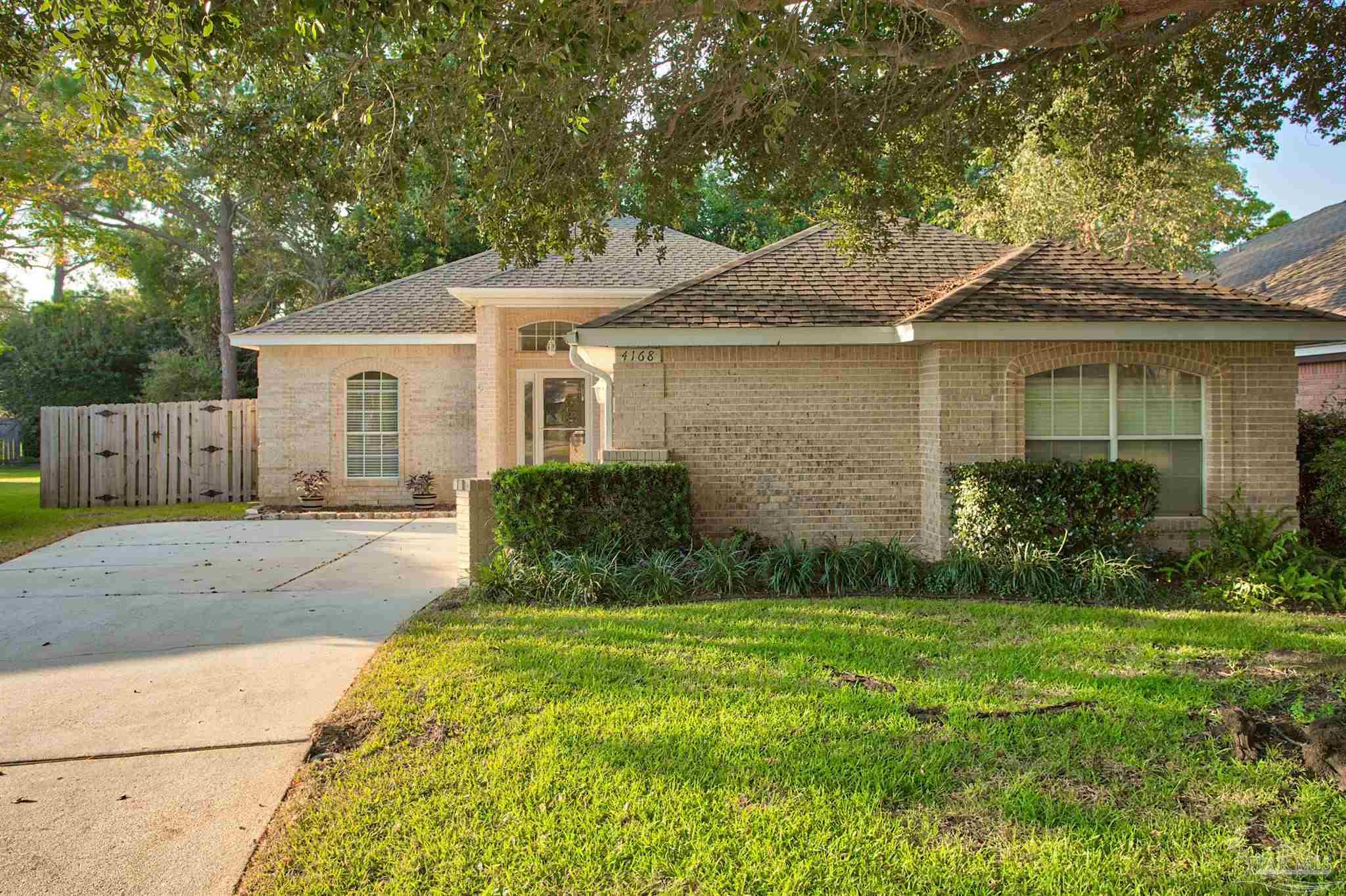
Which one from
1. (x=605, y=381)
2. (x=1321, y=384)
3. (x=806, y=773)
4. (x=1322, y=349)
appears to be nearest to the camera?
(x=806, y=773)

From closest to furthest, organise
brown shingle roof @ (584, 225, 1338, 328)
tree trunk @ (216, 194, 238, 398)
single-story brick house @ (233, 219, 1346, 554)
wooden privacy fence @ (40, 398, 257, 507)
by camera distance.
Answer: brown shingle roof @ (584, 225, 1338, 328), single-story brick house @ (233, 219, 1346, 554), wooden privacy fence @ (40, 398, 257, 507), tree trunk @ (216, 194, 238, 398)

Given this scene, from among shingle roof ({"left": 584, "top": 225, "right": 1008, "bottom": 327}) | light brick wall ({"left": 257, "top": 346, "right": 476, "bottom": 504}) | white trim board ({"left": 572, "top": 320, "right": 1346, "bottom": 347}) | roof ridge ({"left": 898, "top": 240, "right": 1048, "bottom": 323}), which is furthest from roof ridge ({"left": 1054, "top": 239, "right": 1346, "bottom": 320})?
light brick wall ({"left": 257, "top": 346, "right": 476, "bottom": 504})

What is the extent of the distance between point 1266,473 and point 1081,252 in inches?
144

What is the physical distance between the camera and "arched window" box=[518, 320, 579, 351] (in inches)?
644

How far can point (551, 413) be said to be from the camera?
649 inches

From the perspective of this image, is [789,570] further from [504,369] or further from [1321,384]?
[1321,384]

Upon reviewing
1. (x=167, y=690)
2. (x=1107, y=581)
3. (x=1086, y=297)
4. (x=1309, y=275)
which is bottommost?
(x=167, y=690)

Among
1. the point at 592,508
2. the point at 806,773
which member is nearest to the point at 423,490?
the point at 592,508

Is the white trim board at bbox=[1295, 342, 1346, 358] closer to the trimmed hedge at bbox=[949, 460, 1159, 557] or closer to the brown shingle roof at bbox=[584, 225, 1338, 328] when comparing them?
the brown shingle roof at bbox=[584, 225, 1338, 328]

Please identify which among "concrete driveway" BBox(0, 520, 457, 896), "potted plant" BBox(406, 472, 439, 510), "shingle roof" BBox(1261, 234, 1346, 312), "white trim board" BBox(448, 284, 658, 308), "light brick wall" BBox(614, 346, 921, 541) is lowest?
"concrete driveway" BBox(0, 520, 457, 896)

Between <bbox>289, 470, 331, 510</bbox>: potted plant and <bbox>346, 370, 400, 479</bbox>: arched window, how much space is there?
54 cm

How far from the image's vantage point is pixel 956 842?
3840 mm

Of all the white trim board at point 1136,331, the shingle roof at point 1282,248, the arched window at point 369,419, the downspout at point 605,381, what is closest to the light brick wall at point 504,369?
the arched window at point 369,419

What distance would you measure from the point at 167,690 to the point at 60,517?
1298 centimetres
